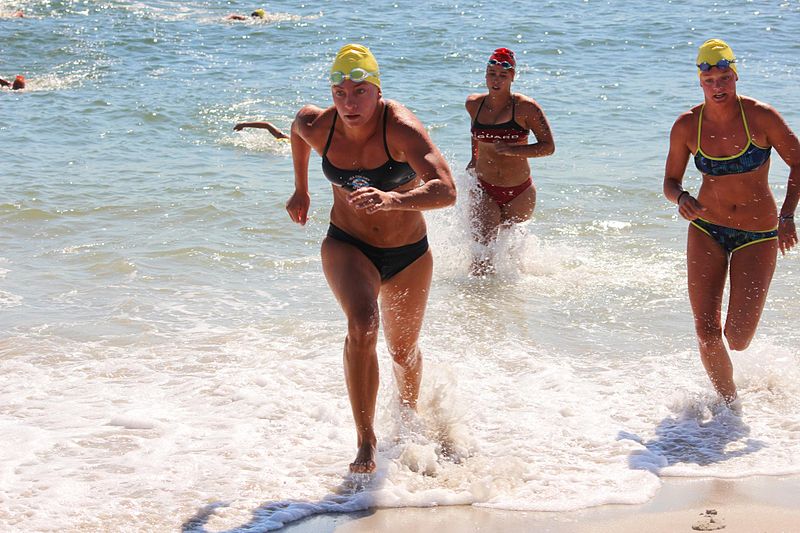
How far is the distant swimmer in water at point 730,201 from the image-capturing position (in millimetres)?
5449

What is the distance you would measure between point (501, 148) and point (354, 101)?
3.54m

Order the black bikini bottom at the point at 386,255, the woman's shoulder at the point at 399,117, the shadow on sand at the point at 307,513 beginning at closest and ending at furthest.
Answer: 1. the shadow on sand at the point at 307,513
2. the woman's shoulder at the point at 399,117
3. the black bikini bottom at the point at 386,255

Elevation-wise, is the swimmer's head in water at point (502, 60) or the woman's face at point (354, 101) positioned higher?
the swimmer's head in water at point (502, 60)

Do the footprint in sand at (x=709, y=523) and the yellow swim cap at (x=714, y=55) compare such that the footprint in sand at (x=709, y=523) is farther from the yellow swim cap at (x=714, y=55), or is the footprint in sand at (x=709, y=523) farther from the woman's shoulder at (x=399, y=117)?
the yellow swim cap at (x=714, y=55)

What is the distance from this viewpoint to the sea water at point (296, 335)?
4.99 metres

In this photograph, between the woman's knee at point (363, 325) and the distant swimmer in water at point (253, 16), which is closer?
the woman's knee at point (363, 325)

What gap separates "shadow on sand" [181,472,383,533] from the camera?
457 cm

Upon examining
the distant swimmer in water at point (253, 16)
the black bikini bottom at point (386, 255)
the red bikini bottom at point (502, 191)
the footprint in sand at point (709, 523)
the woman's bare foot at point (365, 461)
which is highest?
the distant swimmer in water at point (253, 16)

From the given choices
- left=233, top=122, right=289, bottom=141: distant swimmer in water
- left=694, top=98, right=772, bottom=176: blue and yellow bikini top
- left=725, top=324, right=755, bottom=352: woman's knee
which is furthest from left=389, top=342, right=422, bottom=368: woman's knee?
left=233, top=122, right=289, bottom=141: distant swimmer in water

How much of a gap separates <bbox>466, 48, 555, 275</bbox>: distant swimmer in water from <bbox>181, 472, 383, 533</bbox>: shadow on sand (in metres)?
3.88

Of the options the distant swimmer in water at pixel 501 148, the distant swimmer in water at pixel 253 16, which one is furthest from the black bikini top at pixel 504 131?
→ the distant swimmer in water at pixel 253 16

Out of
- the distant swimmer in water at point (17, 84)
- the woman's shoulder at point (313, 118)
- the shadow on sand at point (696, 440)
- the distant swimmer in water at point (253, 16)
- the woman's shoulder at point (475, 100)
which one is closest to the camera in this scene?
the woman's shoulder at point (313, 118)

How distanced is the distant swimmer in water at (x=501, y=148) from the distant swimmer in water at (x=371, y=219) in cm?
323

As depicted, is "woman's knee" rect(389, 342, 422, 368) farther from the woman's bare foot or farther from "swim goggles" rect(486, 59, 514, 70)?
"swim goggles" rect(486, 59, 514, 70)
